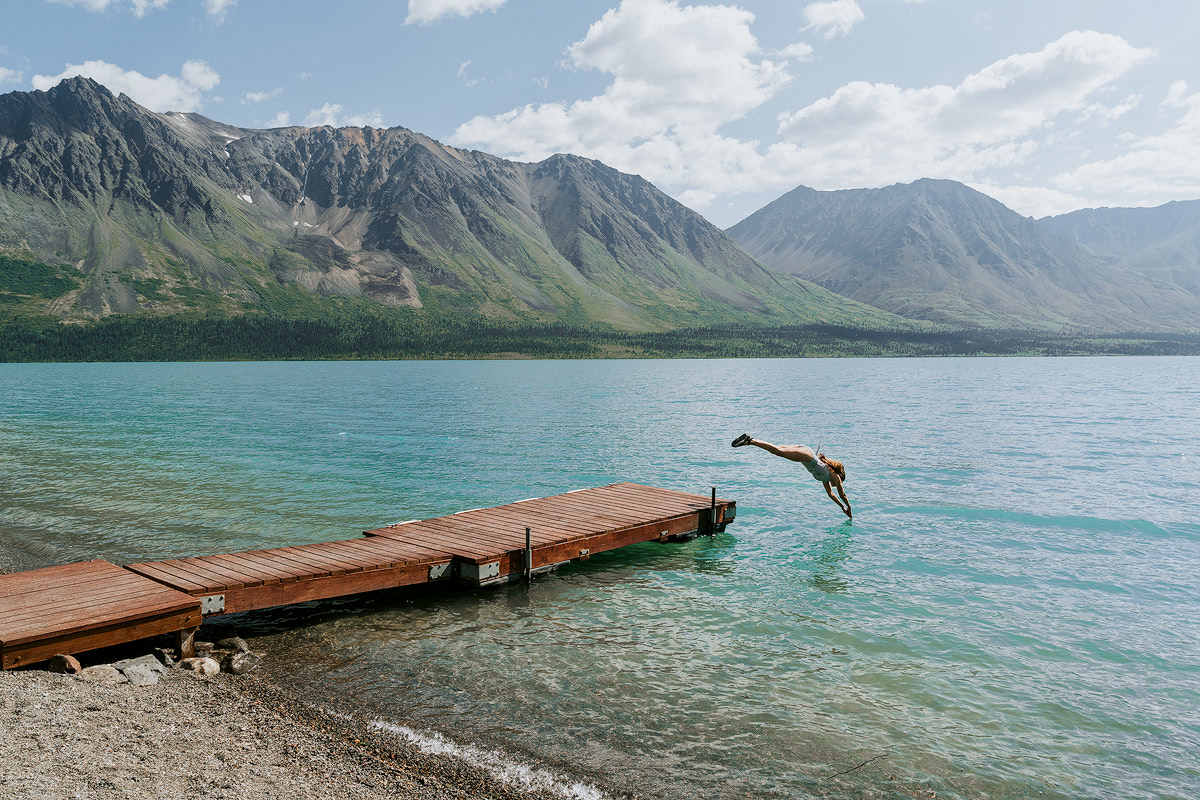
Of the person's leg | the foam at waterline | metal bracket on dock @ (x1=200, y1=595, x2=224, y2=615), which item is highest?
the person's leg

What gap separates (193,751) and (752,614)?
13253mm

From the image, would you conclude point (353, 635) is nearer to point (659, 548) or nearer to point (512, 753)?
point (512, 753)

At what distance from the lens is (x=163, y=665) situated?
1417cm

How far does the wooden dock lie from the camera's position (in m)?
13.7

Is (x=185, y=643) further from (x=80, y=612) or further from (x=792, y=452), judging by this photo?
(x=792, y=452)

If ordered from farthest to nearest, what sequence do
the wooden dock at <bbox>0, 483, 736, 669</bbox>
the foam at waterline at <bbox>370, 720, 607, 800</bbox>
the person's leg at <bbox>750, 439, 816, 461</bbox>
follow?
the person's leg at <bbox>750, 439, 816, 461</bbox> < the wooden dock at <bbox>0, 483, 736, 669</bbox> < the foam at waterline at <bbox>370, 720, 607, 800</bbox>

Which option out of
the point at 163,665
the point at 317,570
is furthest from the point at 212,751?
the point at 317,570

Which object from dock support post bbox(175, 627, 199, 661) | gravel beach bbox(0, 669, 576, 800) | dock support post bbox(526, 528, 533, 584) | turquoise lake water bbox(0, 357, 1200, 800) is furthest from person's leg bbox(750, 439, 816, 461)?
dock support post bbox(175, 627, 199, 661)

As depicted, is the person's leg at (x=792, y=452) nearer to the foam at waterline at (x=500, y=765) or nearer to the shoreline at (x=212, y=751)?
the foam at waterline at (x=500, y=765)

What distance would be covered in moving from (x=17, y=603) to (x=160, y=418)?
6769 cm

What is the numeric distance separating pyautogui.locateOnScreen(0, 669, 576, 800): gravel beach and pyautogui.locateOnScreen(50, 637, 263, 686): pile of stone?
348 mm

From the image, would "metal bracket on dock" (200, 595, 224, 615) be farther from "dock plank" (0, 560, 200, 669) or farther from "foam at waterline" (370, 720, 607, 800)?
"foam at waterline" (370, 720, 607, 800)

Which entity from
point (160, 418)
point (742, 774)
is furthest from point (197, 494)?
point (160, 418)

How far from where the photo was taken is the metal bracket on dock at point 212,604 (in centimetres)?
1550
